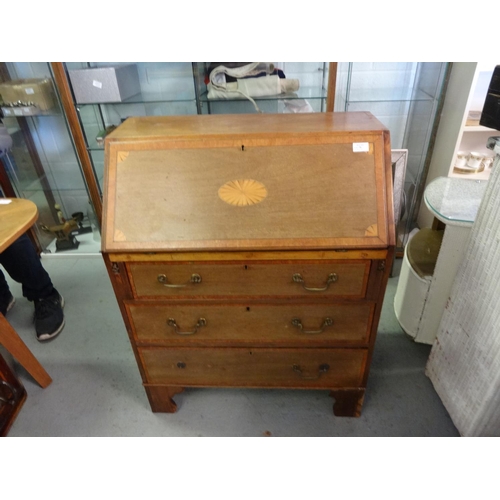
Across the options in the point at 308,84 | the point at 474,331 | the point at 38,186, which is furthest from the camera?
the point at 38,186

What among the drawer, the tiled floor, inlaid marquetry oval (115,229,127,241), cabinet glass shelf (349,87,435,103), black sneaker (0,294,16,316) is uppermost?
cabinet glass shelf (349,87,435,103)

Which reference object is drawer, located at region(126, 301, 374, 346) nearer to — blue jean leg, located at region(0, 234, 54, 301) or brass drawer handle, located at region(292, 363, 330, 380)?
brass drawer handle, located at region(292, 363, 330, 380)

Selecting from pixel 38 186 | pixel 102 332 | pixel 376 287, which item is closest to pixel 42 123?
pixel 38 186

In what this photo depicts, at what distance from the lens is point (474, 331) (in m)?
1.21

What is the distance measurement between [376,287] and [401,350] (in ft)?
2.63

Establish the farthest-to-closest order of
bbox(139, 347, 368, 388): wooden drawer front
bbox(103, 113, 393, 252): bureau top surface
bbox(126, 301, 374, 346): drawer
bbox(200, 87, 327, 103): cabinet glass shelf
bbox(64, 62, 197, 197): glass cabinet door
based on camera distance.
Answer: bbox(64, 62, 197, 197): glass cabinet door < bbox(200, 87, 327, 103): cabinet glass shelf < bbox(139, 347, 368, 388): wooden drawer front < bbox(126, 301, 374, 346): drawer < bbox(103, 113, 393, 252): bureau top surface

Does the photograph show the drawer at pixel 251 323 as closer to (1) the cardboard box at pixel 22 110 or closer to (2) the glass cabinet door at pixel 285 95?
(2) the glass cabinet door at pixel 285 95

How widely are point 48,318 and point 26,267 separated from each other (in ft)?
0.93

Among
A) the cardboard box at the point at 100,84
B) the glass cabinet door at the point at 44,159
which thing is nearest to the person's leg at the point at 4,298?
the glass cabinet door at the point at 44,159

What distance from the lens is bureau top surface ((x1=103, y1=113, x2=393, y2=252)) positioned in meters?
0.98

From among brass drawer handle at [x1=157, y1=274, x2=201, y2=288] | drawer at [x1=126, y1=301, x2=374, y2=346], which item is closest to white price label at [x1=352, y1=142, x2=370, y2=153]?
drawer at [x1=126, y1=301, x2=374, y2=346]

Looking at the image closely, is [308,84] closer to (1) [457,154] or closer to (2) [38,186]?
(1) [457,154]

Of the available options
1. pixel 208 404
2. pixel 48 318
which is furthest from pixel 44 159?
pixel 208 404

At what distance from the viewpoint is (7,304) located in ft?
6.57
